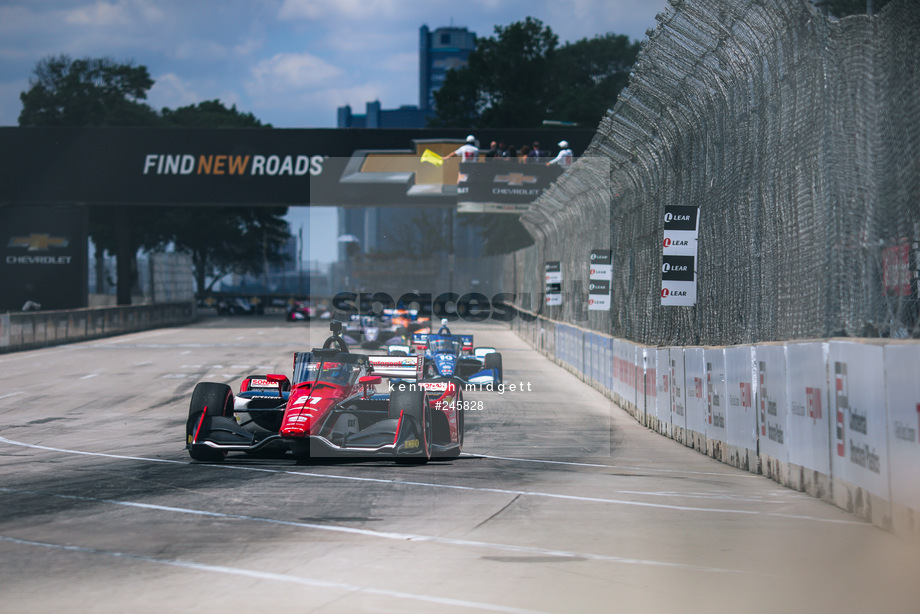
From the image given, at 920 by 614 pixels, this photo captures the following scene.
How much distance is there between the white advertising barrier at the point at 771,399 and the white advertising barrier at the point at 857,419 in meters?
1.19

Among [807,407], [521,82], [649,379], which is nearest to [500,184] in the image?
[649,379]

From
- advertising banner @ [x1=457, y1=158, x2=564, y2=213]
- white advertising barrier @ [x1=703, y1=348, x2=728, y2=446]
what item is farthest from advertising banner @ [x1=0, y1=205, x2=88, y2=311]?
white advertising barrier @ [x1=703, y1=348, x2=728, y2=446]

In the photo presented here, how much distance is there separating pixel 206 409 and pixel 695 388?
5.56m

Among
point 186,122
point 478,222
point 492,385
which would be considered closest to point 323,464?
point 492,385

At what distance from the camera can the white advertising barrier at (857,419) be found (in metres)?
7.04

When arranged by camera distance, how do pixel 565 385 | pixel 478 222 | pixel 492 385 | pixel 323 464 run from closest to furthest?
1. pixel 323 464
2. pixel 492 385
3. pixel 565 385
4. pixel 478 222

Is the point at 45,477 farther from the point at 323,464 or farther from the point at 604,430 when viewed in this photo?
the point at 604,430

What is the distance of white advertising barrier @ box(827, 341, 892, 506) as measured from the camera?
7043 mm

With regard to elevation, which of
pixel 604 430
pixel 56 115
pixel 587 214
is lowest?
pixel 604 430

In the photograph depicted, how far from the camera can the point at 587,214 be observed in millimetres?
22188

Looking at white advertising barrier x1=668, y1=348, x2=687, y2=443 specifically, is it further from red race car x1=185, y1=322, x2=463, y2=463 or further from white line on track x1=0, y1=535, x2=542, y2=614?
white line on track x1=0, y1=535, x2=542, y2=614

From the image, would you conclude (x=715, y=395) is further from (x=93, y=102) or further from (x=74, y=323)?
(x=93, y=102)

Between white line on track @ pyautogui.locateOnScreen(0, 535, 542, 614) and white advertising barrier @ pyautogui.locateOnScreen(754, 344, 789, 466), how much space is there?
4804mm

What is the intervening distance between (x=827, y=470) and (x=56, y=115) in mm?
75593
